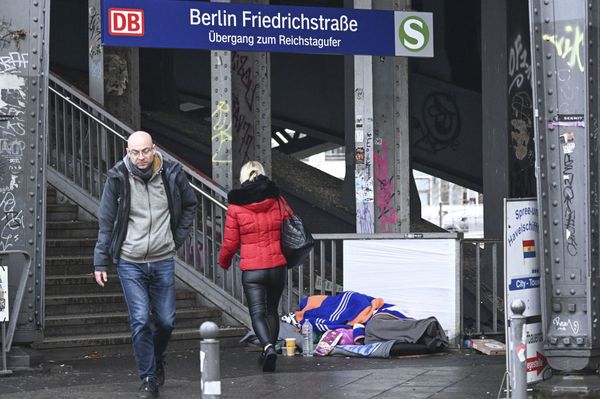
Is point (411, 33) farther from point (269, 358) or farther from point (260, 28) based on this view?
point (269, 358)

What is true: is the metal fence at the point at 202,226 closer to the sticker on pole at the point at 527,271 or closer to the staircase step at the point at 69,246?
the staircase step at the point at 69,246

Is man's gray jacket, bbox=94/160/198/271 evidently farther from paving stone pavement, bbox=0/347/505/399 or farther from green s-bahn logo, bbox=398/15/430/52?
green s-bahn logo, bbox=398/15/430/52

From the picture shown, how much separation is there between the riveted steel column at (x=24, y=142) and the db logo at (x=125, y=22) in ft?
4.61

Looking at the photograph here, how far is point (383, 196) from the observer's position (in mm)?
14555

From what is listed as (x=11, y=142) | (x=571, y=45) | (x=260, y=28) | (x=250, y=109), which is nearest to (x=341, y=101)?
(x=250, y=109)

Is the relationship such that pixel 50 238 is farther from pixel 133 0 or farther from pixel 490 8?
pixel 490 8

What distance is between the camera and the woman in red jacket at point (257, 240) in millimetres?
10414

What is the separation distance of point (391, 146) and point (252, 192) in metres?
4.35

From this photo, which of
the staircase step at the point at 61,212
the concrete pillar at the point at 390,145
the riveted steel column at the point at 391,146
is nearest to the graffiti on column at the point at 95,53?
the staircase step at the point at 61,212

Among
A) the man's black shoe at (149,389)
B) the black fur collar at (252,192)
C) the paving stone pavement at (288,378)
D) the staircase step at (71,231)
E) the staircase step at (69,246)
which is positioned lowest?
the paving stone pavement at (288,378)

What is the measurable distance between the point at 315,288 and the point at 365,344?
214 cm

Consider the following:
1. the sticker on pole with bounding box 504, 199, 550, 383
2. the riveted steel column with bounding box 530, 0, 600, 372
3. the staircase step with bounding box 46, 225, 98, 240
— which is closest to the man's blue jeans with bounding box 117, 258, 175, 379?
the sticker on pole with bounding box 504, 199, 550, 383

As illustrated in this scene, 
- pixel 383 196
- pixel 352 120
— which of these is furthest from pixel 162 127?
pixel 383 196

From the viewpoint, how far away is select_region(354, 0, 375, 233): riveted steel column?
44.3 feet
